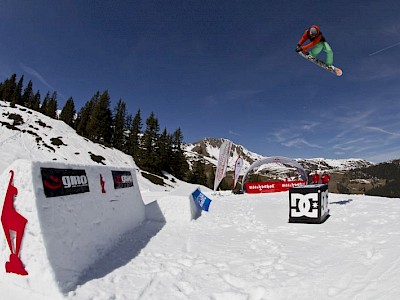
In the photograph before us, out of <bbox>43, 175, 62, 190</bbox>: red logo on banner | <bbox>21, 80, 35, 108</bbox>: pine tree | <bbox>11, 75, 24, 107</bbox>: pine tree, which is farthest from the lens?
<bbox>21, 80, 35, 108</bbox>: pine tree

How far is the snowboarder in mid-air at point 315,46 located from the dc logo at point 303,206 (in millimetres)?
4963

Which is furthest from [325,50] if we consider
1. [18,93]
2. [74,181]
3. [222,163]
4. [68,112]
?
[18,93]

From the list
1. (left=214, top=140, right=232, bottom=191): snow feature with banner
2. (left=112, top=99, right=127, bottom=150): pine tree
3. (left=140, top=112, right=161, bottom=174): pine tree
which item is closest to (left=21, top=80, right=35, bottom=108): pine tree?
(left=112, top=99, right=127, bottom=150): pine tree

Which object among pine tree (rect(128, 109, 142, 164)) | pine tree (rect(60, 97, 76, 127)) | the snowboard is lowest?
the snowboard

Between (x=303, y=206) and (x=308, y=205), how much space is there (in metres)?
0.19

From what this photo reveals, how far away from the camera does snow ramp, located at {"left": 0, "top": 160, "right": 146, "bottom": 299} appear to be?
405cm

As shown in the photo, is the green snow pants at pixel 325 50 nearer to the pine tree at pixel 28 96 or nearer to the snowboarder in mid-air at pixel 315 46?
the snowboarder in mid-air at pixel 315 46

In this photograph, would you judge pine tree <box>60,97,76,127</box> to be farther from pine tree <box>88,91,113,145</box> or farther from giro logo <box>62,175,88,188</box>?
giro logo <box>62,175,88,188</box>

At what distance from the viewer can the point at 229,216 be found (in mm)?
12055

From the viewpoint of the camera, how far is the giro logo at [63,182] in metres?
4.61

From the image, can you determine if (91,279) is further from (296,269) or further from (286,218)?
(286,218)

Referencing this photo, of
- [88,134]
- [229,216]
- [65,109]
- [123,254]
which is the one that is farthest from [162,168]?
[123,254]

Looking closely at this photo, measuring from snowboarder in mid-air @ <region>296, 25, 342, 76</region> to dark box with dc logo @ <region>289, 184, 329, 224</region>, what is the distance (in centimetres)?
466

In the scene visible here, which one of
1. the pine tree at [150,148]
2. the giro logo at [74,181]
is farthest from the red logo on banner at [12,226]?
the pine tree at [150,148]
